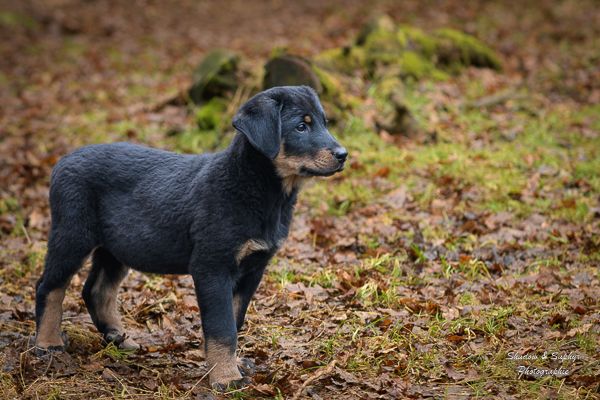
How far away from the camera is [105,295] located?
6059 millimetres

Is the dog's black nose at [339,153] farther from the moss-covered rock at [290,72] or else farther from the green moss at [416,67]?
the green moss at [416,67]

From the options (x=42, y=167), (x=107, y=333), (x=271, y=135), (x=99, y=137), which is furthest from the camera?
(x=99, y=137)

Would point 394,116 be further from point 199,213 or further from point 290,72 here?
point 199,213

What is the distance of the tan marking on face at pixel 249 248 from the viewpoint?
505cm

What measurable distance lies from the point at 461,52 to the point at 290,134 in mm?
10613

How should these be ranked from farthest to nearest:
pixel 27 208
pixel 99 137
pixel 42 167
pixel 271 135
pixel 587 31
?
1. pixel 587 31
2. pixel 99 137
3. pixel 42 167
4. pixel 27 208
5. pixel 271 135

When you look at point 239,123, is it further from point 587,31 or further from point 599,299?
point 587,31

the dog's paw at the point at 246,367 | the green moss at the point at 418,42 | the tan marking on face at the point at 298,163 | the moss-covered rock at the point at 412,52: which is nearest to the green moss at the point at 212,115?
the moss-covered rock at the point at 412,52

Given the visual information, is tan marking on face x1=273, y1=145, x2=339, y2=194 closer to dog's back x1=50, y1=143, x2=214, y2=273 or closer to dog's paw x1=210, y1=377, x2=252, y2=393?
dog's back x1=50, y1=143, x2=214, y2=273

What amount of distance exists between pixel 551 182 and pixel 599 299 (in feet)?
11.4

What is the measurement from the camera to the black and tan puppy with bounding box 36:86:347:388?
5031 mm

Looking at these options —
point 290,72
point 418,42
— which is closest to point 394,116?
point 290,72

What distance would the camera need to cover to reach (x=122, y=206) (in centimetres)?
559

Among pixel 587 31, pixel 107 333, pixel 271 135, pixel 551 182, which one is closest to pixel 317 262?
pixel 107 333
